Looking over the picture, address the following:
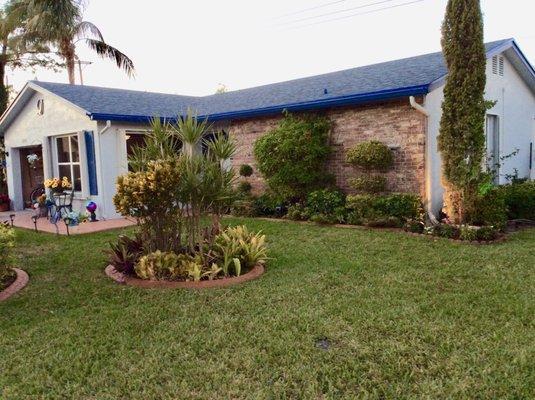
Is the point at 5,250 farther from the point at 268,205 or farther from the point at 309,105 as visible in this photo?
the point at 309,105

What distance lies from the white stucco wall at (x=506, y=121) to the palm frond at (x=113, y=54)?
44.1 feet

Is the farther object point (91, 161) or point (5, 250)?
point (91, 161)

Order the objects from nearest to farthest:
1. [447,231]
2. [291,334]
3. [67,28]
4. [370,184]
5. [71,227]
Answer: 1. [291,334]
2. [447,231]
3. [370,184]
4. [71,227]
5. [67,28]

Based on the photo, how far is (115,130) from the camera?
1199cm

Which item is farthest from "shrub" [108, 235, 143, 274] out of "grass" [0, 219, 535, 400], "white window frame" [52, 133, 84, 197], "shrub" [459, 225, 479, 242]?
"white window frame" [52, 133, 84, 197]

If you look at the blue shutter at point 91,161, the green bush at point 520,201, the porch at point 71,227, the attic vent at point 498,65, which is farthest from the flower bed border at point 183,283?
the attic vent at point 498,65

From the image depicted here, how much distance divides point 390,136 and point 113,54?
44.0 ft

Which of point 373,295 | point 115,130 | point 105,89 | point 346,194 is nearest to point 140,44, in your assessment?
point 105,89

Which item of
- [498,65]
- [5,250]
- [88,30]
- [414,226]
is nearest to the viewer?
[5,250]

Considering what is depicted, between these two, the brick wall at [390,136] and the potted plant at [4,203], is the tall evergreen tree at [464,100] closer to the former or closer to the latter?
the brick wall at [390,136]

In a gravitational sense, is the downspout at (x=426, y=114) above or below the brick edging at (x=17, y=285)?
above

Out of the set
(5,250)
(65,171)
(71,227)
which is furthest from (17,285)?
(65,171)

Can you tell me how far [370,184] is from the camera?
9727 mm

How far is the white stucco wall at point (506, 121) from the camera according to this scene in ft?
30.8
